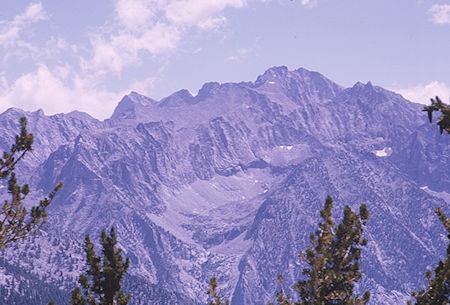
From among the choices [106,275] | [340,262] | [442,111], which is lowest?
[106,275]

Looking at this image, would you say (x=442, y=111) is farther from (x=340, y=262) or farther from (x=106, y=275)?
(x=106, y=275)

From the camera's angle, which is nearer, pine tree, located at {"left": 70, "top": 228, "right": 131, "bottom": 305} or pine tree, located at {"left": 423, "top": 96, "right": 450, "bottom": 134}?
pine tree, located at {"left": 423, "top": 96, "right": 450, "bottom": 134}

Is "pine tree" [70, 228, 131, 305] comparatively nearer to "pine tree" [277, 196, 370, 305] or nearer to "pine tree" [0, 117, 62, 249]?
"pine tree" [0, 117, 62, 249]

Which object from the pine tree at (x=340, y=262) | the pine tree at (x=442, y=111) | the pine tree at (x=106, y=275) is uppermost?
the pine tree at (x=442, y=111)

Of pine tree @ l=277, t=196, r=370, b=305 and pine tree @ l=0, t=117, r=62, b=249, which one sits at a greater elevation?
pine tree @ l=277, t=196, r=370, b=305

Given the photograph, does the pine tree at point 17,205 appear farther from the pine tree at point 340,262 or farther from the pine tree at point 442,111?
the pine tree at point 442,111

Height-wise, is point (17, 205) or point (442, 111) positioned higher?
point (442, 111)

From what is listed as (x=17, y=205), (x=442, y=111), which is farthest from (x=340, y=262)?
(x=17, y=205)

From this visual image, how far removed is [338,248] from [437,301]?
8.56 metres

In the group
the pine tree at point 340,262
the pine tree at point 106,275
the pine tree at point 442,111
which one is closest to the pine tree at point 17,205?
the pine tree at point 106,275

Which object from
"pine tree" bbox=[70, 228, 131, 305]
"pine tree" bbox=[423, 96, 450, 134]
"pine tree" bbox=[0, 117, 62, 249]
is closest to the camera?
"pine tree" bbox=[423, 96, 450, 134]

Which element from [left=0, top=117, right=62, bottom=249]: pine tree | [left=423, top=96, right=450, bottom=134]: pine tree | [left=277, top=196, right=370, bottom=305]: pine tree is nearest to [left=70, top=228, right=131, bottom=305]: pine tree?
[left=0, top=117, right=62, bottom=249]: pine tree

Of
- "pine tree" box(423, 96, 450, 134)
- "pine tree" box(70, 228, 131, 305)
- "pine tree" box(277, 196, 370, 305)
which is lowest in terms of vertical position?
"pine tree" box(70, 228, 131, 305)

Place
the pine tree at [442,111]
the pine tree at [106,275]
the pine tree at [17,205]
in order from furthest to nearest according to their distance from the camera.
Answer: the pine tree at [106,275], the pine tree at [17,205], the pine tree at [442,111]
